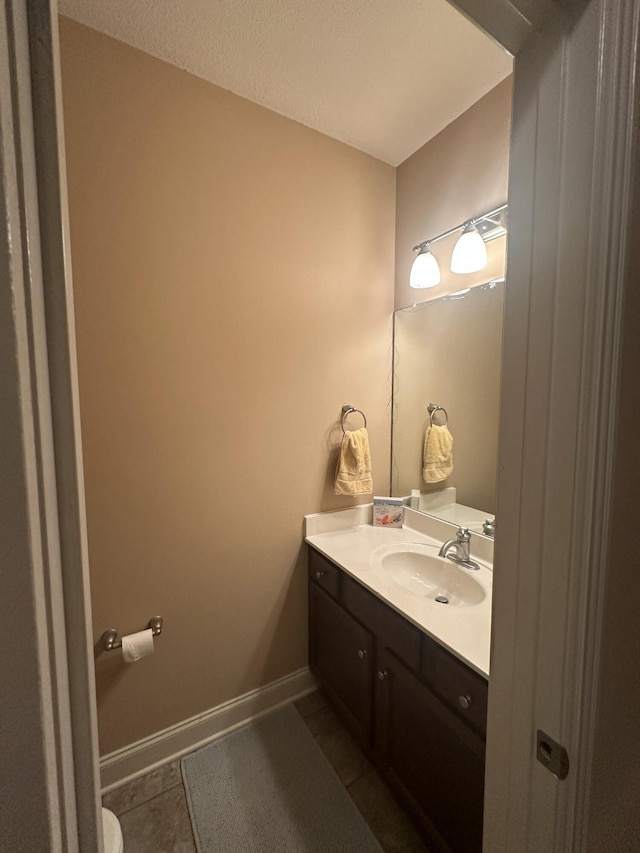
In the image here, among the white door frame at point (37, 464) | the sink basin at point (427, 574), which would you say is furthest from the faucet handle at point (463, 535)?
the white door frame at point (37, 464)

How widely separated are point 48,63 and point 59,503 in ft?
1.07

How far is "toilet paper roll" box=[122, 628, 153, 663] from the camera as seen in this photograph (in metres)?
1.18

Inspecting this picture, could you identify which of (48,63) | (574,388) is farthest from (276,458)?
(48,63)

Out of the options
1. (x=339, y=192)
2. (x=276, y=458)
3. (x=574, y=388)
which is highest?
(x=339, y=192)

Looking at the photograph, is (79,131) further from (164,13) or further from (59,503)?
(59,503)

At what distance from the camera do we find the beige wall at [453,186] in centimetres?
128

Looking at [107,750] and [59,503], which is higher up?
[59,503]

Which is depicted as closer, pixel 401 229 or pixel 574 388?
→ pixel 574 388

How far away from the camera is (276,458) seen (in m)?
1.50

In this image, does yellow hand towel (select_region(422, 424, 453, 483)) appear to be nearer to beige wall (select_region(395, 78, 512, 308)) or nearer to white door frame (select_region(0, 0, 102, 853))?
beige wall (select_region(395, 78, 512, 308))

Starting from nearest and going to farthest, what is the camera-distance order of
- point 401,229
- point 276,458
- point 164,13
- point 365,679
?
point 164,13 → point 365,679 → point 276,458 → point 401,229

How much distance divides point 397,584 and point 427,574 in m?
0.26

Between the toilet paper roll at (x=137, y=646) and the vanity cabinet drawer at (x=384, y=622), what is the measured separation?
722 millimetres

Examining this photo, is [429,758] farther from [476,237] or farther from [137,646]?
[476,237]
